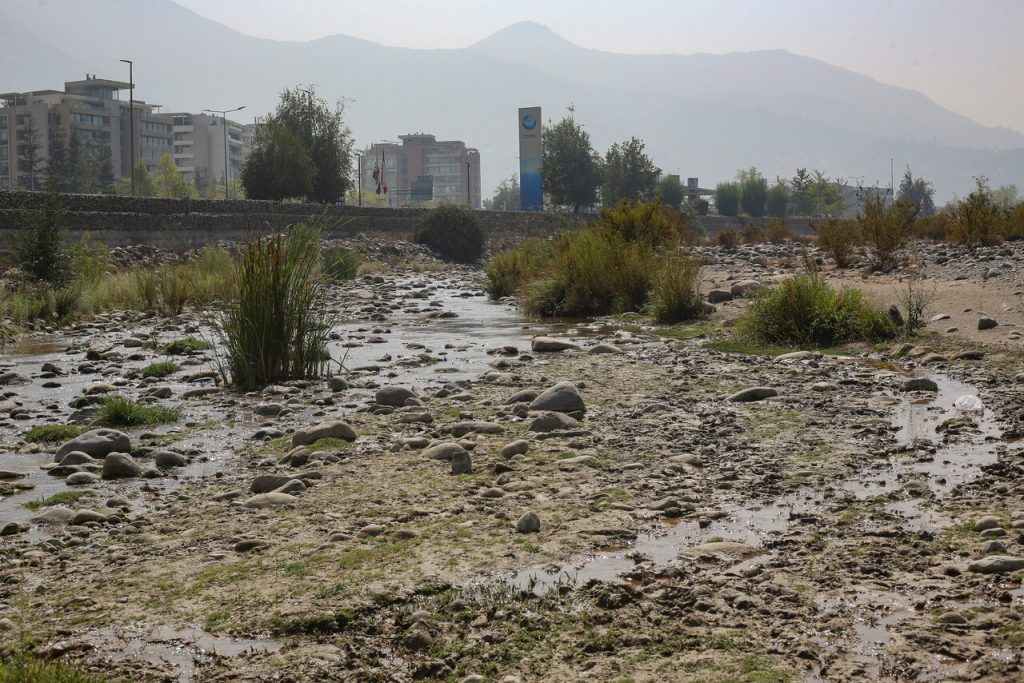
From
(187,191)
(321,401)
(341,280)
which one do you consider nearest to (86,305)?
(341,280)

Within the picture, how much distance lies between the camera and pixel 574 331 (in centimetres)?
1505

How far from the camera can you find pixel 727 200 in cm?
9425

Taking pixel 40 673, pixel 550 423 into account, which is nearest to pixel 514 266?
pixel 550 423

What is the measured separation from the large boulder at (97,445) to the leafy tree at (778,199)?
9281 centimetres

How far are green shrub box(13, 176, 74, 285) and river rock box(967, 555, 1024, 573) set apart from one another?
60.2ft

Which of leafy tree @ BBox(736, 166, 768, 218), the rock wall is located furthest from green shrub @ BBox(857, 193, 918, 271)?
leafy tree @ BBox(736, 166, 768, 218)

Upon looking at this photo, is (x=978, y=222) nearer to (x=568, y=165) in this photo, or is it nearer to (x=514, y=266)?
(x=514, y=266)

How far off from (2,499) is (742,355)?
304 inches

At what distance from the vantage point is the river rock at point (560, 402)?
25.6 feet

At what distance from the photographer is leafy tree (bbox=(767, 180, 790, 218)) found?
9625 cm

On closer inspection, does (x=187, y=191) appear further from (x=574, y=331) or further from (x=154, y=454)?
(x=154, y=454)

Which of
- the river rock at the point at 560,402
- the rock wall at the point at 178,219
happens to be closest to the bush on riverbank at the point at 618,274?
the rock wall at the point at 178,219

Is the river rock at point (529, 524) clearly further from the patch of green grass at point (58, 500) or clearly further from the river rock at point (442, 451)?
the patch of green grass at point (58, 500)

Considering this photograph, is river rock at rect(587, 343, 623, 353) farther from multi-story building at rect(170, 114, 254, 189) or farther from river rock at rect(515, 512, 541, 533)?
multi-story building at rect(170, 114, 254, 189)
